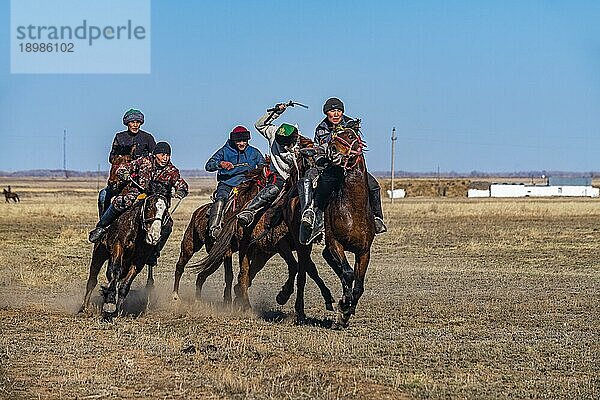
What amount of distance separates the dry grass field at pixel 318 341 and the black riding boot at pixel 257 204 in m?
1.32

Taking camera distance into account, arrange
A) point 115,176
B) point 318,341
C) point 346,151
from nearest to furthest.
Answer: point 318,341 → point 346,151 → point 115,176

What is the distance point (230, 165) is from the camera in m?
14.1

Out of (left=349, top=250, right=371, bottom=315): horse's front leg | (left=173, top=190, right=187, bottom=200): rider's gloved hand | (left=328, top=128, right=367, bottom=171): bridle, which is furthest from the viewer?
(left=173, top=190, right=187, bottom=200): rider's gloved hand

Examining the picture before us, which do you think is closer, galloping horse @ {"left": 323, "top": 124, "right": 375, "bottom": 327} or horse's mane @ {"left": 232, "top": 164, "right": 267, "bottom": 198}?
galloping horse @ {"left": 323, "top": 124, "right": 375, "bottom": 327}

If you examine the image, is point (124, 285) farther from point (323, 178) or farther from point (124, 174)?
point (323, 178)

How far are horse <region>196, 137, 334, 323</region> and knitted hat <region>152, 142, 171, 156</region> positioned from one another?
1.53m

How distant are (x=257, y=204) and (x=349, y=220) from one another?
198 cm

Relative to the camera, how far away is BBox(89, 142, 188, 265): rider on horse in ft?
40.8

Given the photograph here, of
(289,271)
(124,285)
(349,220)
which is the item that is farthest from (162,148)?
(349,220)

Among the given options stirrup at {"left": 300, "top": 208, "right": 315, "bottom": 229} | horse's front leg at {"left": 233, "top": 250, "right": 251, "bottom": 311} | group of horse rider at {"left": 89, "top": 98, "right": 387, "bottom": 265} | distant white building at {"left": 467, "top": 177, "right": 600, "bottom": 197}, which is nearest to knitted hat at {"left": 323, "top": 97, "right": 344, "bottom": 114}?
group of horse rider at {"left": 89, "top": 98, "right": 387, "bottom": 265}

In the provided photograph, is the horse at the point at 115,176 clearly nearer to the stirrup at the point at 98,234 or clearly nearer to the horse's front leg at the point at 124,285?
the stirrup at the point at 98,234

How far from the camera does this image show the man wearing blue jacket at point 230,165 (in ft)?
45.8

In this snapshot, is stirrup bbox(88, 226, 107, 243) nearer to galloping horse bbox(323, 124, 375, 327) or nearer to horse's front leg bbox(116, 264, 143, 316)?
horse's front leg bbox(116, 264, 143, 316)

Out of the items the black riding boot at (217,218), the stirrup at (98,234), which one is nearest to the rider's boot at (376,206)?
the black riding boot at (217,218)
